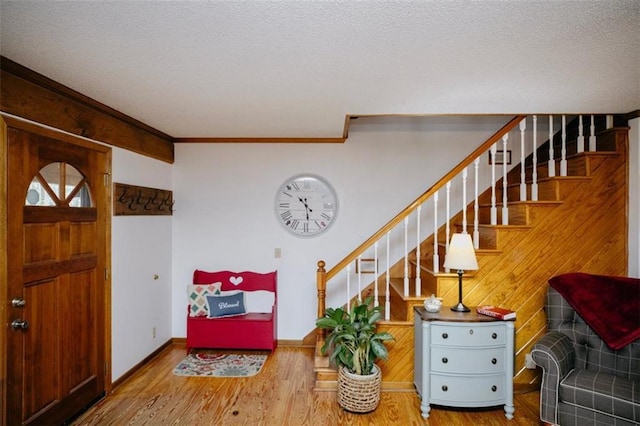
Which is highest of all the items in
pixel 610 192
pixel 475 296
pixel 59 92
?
pixel 59 92

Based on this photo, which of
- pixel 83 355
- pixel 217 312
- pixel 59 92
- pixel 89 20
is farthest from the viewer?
pixel 217 312

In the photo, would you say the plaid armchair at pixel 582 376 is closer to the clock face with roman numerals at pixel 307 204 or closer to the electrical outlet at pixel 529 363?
the electrical outlet at pixel 529 363

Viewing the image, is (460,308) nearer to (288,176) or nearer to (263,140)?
(288,176)

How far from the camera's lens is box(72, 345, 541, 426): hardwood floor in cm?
249

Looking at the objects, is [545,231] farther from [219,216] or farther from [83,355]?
[83,355]

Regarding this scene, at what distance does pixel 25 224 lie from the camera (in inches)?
84.3

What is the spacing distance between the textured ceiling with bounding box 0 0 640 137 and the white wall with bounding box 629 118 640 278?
0.22m

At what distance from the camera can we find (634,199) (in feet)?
9.18

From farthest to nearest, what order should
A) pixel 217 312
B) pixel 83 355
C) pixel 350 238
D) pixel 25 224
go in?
pixel 350 238
pixel 217 312
pixel 83 355
pixel 25 224

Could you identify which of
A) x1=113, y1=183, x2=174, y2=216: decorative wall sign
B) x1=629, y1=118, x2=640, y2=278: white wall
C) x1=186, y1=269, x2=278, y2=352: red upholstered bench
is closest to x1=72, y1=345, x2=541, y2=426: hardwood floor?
x1=186, y1=269, x2=278, y2=352: red upholstered bench

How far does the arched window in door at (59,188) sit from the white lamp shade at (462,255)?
280cm

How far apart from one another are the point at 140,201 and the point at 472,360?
3111 millimetres

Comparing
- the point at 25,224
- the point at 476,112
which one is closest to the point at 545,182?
the point at 476,112

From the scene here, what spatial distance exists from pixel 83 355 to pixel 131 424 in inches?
24.9
